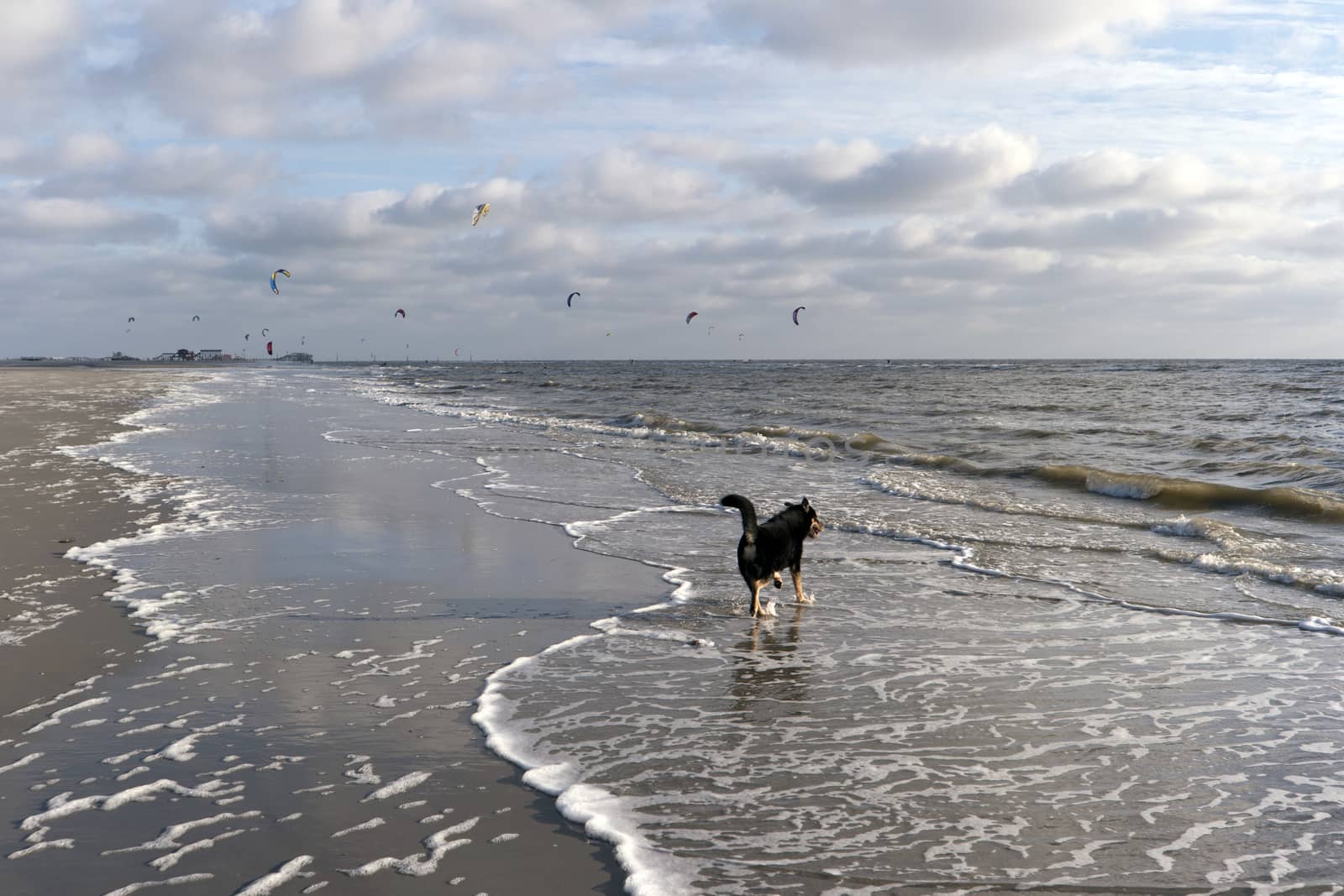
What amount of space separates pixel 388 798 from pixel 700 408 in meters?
34.1

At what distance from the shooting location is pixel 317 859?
138 inches

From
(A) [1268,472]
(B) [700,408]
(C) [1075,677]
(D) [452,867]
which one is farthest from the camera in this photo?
(B) [700,408]

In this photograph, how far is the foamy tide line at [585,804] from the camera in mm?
3471

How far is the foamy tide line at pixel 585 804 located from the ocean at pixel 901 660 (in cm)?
2

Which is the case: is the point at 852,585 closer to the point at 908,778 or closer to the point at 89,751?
the point at 908,778

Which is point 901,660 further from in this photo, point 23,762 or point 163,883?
point 23,762

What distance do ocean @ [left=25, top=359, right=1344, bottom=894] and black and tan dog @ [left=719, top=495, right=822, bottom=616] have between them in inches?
11.9

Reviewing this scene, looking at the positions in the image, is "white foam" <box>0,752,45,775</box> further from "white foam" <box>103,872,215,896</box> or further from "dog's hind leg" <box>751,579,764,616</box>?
"dog's hind leg" <box>751,579,764,616</box>

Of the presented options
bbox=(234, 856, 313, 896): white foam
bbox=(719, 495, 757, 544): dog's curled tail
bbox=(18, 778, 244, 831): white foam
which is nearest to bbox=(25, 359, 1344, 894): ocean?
bbox=(719, 495, 757, 544): dog's curled tail

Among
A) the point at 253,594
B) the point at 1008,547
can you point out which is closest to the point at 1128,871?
the point at 253,594

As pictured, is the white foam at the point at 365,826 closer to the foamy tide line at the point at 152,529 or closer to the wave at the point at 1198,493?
the foamy tide line at the point at 152,529

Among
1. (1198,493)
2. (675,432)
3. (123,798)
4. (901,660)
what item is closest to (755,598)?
(901,660)

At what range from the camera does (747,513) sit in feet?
23.4

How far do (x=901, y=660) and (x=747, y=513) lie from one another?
1547mm
